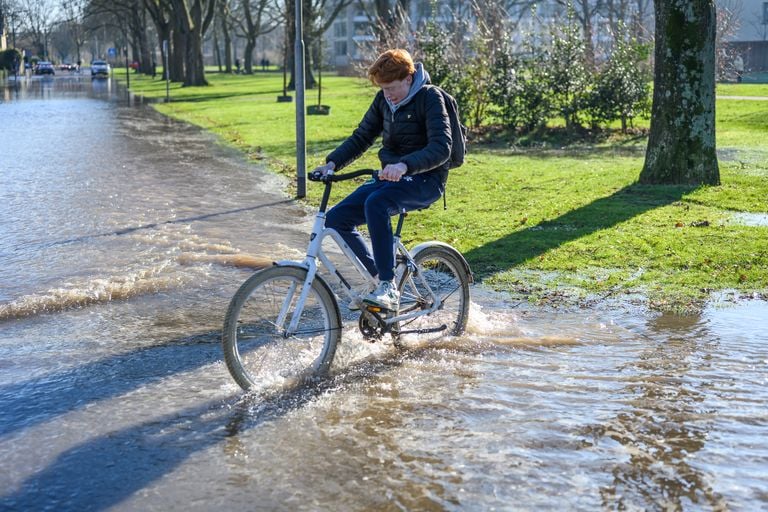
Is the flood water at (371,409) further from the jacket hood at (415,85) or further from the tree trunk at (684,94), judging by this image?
the tree trunk at (684,94)

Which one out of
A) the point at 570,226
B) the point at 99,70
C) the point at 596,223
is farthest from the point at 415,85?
the point at 99,70

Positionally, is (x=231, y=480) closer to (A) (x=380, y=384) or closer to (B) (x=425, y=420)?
(B) (x=425, y=420)

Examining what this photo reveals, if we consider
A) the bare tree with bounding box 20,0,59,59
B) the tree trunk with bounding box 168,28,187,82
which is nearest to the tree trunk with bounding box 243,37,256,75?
the tree trunk with bounding box 168,28,187,82

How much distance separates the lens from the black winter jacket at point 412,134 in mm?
5500

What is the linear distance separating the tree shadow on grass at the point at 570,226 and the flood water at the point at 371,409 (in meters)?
1.50

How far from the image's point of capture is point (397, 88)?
560 cm

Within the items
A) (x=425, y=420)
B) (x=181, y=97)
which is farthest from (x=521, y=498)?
(x=181, y=97)

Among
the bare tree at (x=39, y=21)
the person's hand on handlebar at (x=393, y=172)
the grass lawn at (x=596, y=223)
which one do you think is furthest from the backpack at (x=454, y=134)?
the bare tree at (x=39, y=21)

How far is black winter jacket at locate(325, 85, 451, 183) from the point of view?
5500mm

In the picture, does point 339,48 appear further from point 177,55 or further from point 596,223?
point 596,223

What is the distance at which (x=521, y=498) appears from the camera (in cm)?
387

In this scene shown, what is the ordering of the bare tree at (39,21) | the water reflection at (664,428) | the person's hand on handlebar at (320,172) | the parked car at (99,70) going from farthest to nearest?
the bare tree at (39,21), the parked car at (99,70), the person's hand on handlebar at (320,172), the water reflection at (664,428)

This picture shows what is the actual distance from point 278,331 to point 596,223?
19.2 ft

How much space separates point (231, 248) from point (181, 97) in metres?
37.3
